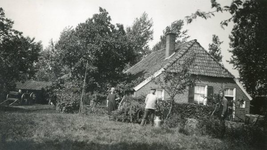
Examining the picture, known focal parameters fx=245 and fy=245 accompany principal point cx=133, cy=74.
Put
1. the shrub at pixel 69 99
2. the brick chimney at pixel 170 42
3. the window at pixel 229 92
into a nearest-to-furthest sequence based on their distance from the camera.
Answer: the shrub at pixel 69 99, the window at pixel 229 92, the brick chimney at pixel 170 42

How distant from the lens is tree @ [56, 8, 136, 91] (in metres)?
20.1

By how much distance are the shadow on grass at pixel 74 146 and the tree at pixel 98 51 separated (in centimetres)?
1321

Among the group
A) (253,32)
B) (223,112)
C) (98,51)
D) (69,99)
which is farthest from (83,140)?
(98,51)

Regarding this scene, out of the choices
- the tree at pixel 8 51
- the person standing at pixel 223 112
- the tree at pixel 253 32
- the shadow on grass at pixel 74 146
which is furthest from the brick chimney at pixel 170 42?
the shadow on grass at pixel 74 146

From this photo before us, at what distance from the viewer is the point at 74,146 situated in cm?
652

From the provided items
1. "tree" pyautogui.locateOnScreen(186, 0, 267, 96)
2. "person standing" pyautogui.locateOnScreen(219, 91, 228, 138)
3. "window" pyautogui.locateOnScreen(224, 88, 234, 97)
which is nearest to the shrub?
"person standing" pyautogui.locateOnScreen(219, 91, 228, 138)

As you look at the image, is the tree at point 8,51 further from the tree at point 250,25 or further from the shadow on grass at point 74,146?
the tree at point 250,25

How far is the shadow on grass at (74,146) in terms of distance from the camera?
6.07m

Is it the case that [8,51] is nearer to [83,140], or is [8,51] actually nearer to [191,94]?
[83,140]

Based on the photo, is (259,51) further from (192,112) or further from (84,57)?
(84,57)

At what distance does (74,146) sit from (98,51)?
14041 millimetres

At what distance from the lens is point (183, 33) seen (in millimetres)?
45812

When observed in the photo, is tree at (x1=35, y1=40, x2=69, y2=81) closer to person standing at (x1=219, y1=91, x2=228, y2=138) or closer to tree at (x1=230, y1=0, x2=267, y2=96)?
person standing at (x1=219, y1=91, x2=228, y2=138)

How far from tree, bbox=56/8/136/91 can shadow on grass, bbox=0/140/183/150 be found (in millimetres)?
13209
